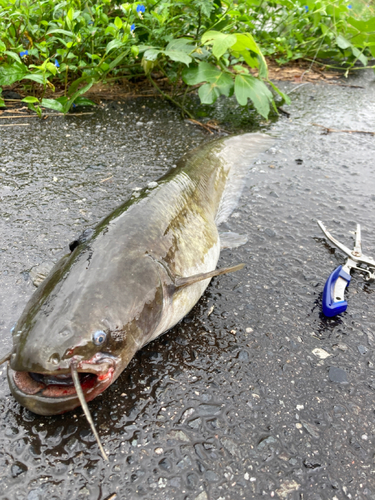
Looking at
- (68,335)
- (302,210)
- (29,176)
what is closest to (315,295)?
(302,210)

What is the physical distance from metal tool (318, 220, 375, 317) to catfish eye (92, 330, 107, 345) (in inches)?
43.2

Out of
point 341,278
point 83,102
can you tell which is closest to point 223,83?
point 83,102

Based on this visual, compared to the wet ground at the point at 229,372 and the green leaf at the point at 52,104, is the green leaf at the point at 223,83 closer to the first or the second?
the wet ground at the point at 229,372

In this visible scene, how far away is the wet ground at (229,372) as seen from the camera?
1.19m

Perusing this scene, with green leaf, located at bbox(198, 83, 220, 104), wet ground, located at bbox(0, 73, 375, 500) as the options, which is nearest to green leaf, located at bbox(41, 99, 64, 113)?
wet ground, located at bbox(0, 73, 375, 500)

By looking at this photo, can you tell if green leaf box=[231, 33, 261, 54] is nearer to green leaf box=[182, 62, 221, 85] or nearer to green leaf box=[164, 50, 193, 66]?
green leaf box=[182, 62, 221, 85]

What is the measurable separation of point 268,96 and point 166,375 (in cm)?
300

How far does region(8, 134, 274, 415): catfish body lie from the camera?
45.9 inches

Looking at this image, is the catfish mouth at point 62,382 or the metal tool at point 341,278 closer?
the catfish mouth at point 62,382

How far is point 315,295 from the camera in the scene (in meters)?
1.95

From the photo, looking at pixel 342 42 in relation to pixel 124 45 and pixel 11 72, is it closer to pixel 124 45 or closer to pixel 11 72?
pixel 124 45

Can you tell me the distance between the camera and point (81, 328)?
4.00ft

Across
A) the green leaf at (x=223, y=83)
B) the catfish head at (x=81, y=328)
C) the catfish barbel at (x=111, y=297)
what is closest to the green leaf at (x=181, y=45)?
the green leaf at (x=223, y=83)

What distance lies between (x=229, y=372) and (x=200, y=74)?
115 inches
